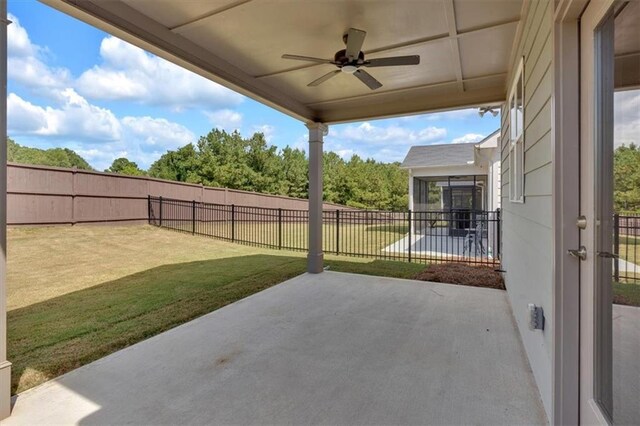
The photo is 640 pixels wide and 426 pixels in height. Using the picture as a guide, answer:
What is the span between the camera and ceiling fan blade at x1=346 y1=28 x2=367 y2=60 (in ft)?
9.24

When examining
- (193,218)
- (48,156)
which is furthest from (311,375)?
(48,156)

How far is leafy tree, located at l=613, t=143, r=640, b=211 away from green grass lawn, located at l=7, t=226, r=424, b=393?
348 centimetres

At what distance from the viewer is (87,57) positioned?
27.3 metres

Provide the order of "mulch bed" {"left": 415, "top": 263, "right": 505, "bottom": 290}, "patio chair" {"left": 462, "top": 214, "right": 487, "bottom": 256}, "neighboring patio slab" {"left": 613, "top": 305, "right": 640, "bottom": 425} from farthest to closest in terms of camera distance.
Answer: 1. "patio chair" {"left": 462, "top": 214, "right": 487, "bottom": 256}
2. "mulch bed" {"left": 415, "top": 263, "right": 505, "bottom": 290}
3. "neighboring patio slab" {"left": 613, "top": 305, "right": 640, "bottom": 425}

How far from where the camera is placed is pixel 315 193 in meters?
5.61

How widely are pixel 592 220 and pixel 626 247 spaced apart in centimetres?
25

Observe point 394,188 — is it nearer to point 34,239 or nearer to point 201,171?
point 201,171

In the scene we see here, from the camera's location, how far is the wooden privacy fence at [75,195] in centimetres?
781

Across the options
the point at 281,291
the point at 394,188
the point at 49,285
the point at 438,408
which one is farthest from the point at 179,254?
the point at 394,188

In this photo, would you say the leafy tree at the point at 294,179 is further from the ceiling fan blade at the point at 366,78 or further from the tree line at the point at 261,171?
the ceiling fan blade at the point at 366,78

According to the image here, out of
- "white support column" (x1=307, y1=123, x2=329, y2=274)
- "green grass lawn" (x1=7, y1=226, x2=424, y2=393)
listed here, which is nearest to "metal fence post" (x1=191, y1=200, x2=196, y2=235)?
"green grass lawn" (x1=7, y1=226, x2=424, y2=393)

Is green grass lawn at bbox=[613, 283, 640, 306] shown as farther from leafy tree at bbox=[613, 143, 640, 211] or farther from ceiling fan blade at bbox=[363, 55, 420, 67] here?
ceiling fan blade at bbox=[363, 55, 420, 67]

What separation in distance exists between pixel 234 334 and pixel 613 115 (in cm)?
311

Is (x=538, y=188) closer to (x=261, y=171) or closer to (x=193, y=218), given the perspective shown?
(x=193, y=218)
